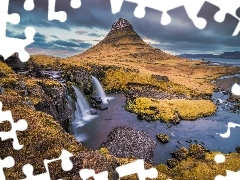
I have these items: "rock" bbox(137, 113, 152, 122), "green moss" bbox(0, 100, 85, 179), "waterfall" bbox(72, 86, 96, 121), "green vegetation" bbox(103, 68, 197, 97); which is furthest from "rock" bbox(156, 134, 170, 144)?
"green vegetation" bbox(103, 68, 197, 97)

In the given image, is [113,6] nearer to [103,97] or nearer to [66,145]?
[66,145]

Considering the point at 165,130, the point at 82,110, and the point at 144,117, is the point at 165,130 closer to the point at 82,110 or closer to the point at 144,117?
the point at 144,117

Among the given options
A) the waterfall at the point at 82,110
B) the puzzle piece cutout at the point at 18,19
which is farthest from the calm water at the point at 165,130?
the puzzle piece cutout at the point at 18,19

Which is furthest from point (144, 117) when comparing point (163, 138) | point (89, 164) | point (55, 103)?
point (89, 164)

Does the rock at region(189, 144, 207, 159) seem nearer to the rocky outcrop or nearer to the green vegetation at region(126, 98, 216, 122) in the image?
the green vegetation at region(126, 98, 216, 122)

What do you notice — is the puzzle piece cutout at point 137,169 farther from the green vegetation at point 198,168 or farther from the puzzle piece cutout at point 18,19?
the green vegetation at point 198,168

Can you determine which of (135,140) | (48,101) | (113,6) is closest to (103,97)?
(135,140)
